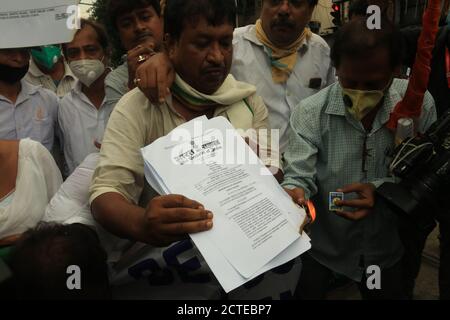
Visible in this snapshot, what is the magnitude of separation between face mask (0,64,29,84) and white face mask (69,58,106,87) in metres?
0.31

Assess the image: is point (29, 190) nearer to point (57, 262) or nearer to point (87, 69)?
point (57, 262)

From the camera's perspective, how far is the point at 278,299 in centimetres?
135

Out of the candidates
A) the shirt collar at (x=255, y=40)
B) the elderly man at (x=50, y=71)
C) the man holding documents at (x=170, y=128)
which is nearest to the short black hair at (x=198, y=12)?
the man holding documents at (x=170, y=128)

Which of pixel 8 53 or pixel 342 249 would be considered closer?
pixel 342 249

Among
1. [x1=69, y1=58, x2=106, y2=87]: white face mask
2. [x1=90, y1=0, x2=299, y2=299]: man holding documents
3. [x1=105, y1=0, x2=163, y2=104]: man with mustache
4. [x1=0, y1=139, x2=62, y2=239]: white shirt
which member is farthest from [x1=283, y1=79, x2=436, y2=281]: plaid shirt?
[x1=69, y1=58, x2=106, y2=87]: white face mask

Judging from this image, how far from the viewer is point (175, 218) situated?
3.20ft

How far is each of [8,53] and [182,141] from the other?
136cm

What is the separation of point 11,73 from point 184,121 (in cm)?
130

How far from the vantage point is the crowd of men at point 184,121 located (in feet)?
3.98

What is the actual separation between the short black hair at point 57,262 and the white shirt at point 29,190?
158 mm

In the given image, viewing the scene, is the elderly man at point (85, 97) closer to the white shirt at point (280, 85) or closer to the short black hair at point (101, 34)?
the short black hair at point (101, 34)
